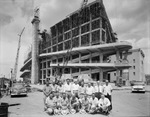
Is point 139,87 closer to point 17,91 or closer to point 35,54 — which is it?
point 17,91

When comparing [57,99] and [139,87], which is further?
[139,87]

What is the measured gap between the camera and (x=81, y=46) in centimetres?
5378

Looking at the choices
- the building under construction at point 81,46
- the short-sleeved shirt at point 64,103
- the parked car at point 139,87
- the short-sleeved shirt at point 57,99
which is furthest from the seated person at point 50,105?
the building under construction at point 81,46

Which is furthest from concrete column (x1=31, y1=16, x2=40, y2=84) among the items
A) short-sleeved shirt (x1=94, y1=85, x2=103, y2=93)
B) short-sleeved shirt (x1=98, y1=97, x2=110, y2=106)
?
short-sleeved shirt (x1=98, y1=97, x2=110, y2=106)

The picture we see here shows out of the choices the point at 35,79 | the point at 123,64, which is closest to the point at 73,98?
the point at 123,64

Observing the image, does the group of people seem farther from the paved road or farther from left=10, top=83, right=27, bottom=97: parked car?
left=10, top=83, right=27, bottom=97: parked car

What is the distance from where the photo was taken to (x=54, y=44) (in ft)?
236

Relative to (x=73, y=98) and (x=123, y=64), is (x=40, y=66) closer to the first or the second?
(x=123, y=64)

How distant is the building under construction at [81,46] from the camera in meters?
43.8

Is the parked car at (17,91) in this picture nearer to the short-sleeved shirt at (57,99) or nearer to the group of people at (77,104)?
the group of people at (77,104)

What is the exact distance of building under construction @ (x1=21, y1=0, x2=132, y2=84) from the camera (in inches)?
1724

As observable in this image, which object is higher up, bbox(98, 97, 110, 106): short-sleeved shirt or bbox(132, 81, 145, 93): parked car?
bbox(98, 97, 110, 106): short-sleeved shirt

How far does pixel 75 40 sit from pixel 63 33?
9.87 metres

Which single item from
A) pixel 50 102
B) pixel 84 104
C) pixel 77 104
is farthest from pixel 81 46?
pixel 50 102
